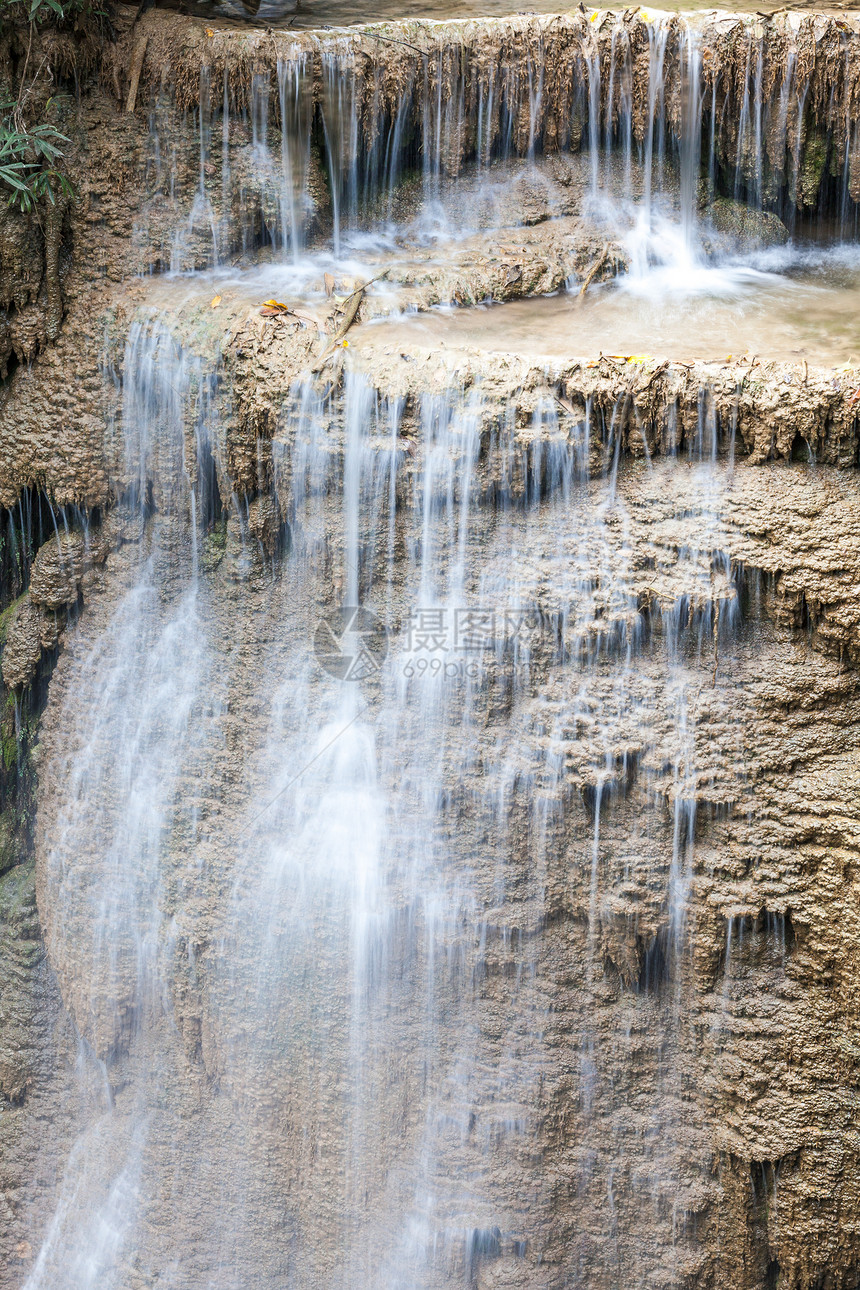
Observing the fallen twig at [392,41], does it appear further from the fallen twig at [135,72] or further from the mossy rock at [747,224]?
the mossy rock at [747,224]

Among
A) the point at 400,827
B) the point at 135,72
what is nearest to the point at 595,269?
the point at 135,72

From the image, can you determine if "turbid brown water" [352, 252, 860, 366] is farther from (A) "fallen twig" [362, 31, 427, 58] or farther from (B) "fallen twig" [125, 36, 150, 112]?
(B) "fallen twig" [125, 36, 150, 112]

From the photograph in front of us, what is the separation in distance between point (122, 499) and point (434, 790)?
236cm

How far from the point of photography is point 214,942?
5043mm

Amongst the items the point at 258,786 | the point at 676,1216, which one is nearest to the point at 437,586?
the point at 258,786

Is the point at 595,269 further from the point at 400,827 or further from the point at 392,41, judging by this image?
the point at 400,827

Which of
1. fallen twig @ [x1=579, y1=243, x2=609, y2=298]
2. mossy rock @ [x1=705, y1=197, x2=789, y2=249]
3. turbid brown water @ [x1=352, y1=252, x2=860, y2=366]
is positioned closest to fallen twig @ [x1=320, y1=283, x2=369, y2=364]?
turbid brown water @ [x1=352, y1=252, x2=860, y2=366]

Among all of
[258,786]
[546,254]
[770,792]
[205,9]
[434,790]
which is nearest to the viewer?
[770,792]

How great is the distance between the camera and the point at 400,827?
481 cm

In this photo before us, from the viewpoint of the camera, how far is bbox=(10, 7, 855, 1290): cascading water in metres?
4.50

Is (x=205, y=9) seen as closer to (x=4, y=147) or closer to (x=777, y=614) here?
(x=4, y=147)

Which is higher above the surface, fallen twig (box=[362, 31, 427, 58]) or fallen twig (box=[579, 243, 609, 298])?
fallen twig (box=[362, 31, 427, 58])

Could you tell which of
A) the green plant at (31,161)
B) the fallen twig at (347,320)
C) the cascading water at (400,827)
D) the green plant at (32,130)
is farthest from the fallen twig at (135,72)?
the fallen twig at (347,320)

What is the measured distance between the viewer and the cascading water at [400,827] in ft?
14.8
